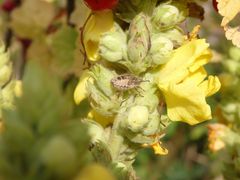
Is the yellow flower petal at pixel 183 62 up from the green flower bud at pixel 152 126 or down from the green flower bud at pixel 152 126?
up

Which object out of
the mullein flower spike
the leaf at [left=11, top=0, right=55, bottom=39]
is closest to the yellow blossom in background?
the mullein flower spike

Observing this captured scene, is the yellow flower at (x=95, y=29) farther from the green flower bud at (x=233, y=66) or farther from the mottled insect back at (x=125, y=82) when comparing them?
the green flower bud at (x=233, y=66)

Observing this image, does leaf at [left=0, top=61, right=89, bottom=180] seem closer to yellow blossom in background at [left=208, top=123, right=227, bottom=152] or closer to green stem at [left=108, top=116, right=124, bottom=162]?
green stem at [left=108, top=116, right=124, bottom=162]

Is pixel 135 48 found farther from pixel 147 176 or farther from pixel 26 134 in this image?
pixel 147 176

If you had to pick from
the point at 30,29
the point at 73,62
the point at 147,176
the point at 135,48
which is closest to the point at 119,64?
the point at 135,48

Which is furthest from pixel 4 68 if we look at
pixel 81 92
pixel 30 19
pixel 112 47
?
pixel 30 19

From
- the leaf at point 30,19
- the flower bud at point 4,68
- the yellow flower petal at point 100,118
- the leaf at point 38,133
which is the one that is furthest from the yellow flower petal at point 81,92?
the leaf at point 30,19

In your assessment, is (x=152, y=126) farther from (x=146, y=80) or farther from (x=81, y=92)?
(x=81, y=92)
